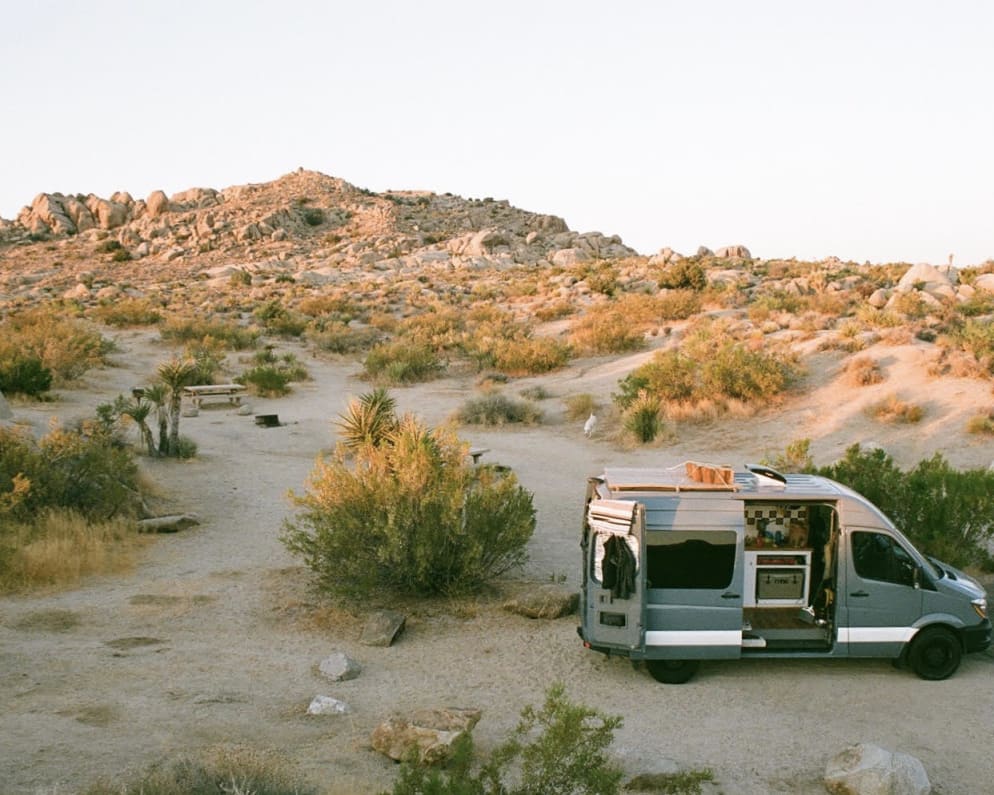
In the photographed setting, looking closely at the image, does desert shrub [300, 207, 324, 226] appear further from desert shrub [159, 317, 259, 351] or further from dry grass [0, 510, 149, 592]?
dry grass [0, 510, 149, 592]

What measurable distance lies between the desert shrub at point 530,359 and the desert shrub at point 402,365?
2.36 m

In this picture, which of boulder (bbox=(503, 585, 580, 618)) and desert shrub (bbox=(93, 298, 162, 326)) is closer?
boulder (bbox=(503, 585, 580, 618))

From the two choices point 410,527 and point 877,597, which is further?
point 410,527

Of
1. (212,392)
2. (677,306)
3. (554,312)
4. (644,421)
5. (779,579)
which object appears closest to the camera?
(779,579)

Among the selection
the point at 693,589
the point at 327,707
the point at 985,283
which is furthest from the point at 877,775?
the point at 985,283

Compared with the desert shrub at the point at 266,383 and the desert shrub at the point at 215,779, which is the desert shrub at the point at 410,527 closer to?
the desert shrub at the point at 215,779

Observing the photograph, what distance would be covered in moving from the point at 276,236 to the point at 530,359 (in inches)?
2218

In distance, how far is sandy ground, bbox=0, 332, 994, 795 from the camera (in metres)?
6.47

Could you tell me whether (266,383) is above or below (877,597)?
above

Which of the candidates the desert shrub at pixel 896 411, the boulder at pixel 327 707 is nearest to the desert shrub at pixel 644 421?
the desert shrub at pixel 896 411

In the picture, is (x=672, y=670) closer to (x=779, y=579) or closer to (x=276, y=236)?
(x=779, y=579)

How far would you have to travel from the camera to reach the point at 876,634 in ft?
26.7

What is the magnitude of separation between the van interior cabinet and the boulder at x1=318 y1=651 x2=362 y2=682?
378 centimetres

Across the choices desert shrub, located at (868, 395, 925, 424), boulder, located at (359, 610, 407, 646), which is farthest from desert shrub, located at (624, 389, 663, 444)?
boulder, located at (359, 610, 407, 646)
